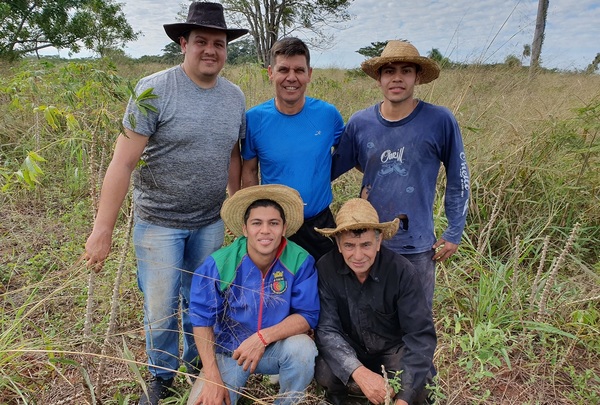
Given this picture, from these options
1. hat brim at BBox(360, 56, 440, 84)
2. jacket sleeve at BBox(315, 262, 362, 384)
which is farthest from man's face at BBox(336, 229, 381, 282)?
hat brim at BBox(360, 56, 440, 84)

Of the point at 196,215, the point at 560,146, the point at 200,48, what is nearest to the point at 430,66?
the point at 200,48

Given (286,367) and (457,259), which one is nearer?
(286,367)

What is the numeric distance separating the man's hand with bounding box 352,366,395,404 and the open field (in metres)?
0.25

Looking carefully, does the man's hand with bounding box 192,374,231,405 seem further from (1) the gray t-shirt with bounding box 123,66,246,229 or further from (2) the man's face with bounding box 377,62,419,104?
(2) the man's face with bounding box 377,62,419,104

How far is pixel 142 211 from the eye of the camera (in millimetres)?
→ 2111

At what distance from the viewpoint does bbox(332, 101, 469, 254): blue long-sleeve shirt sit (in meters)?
2.07

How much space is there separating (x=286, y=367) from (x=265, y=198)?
2.70ft

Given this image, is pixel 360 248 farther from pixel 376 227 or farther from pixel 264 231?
pixel 264 231

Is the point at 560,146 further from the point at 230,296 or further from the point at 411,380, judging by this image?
the point at 230,296

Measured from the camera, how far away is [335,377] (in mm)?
2053

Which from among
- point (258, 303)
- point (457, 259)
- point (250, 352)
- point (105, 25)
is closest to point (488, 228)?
point (457, 259)

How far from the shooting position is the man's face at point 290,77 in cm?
220

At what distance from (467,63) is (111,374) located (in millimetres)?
3882

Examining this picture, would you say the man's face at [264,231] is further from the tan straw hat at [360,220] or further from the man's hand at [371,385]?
the man's hand at [371,385]
